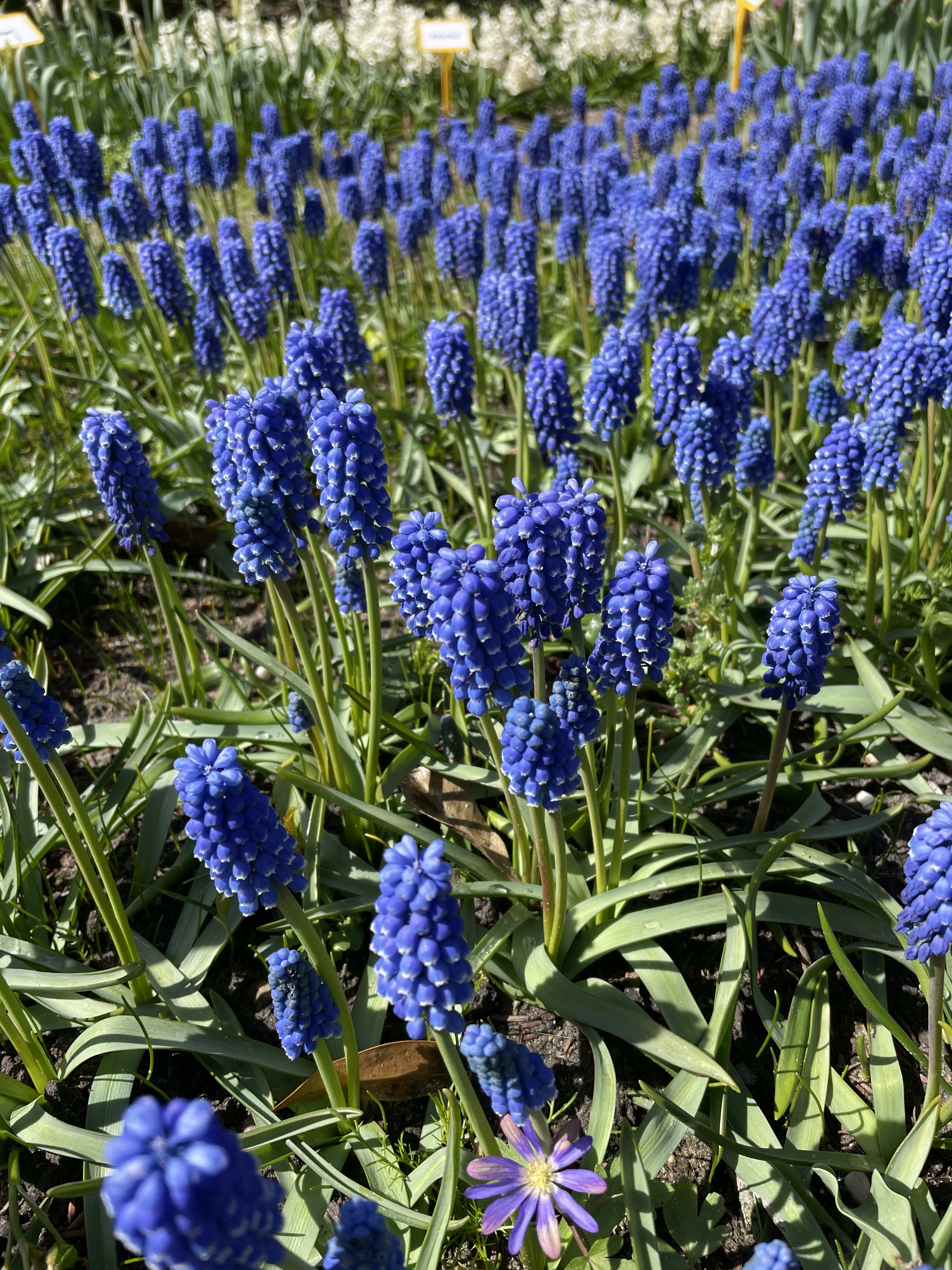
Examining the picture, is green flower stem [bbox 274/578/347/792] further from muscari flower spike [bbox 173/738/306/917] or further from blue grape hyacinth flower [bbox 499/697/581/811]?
blue grape hyacinth flower [bbox 499/697/581/811]

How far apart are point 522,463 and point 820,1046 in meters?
3.92

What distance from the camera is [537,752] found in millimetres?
2789

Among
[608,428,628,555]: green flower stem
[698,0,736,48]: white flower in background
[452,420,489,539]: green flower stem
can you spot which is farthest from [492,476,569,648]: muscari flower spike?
[698,0,736,48]: white flower in background

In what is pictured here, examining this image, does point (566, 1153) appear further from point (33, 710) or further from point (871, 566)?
point (871, 566)

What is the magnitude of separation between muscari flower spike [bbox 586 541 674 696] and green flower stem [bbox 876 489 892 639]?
224 cm

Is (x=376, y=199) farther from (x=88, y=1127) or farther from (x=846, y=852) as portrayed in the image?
(x=88, y=1127)

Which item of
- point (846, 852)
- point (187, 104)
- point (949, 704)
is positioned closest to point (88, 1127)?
point (846, 852)

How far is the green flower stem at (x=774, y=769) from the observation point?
12.2 feet

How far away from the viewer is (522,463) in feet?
20.5

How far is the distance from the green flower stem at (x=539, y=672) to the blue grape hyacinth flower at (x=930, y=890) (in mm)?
1238

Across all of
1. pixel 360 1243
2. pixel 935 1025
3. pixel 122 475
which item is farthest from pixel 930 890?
pixel 122 475

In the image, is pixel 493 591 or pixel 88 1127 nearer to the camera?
pixel 493 591

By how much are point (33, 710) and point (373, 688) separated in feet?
4.50

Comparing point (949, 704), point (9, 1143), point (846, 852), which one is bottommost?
point (9, 1143)
